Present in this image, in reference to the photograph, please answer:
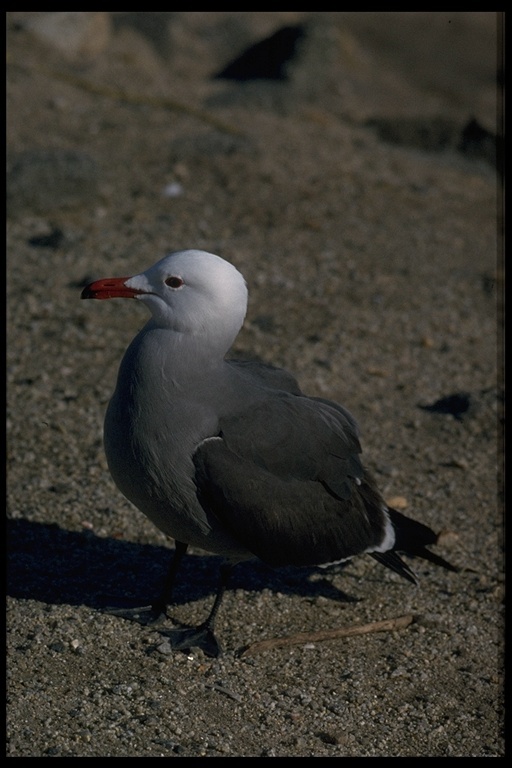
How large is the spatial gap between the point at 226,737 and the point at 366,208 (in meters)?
6.62

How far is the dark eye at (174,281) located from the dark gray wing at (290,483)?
580 mm

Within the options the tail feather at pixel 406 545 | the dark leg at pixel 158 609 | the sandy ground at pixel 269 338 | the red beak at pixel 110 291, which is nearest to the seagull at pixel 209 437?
the red beak at pixel 110 291

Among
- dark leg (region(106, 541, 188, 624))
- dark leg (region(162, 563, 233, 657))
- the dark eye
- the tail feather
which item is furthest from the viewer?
the tail feather

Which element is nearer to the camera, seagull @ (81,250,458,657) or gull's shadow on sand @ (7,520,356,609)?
seagull @ (81,250,458,657)

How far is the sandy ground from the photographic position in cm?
431

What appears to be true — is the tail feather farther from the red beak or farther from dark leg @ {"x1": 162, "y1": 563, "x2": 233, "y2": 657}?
the red beak

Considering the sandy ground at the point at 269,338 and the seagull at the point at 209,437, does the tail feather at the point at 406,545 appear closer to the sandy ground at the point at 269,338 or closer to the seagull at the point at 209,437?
the sandy ground at the point at 269,338

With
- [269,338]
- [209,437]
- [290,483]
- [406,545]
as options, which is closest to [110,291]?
[209,437]

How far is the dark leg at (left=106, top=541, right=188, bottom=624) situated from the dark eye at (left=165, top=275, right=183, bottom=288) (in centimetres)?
118

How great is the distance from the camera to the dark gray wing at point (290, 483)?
4.31 metres

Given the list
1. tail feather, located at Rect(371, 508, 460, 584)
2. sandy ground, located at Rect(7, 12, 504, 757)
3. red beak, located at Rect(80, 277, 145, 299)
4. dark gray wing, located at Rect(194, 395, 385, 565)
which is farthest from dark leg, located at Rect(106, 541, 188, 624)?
red beak, located at Rect(80, 277, 145, 299)

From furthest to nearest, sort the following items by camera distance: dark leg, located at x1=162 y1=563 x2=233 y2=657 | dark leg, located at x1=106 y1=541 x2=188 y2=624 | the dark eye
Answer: dark leg, located at x1=106 y1=541 x2=188 y2=624
dark leg, located at x1=162 y1=563 x2=233 y2=657
the dark eye

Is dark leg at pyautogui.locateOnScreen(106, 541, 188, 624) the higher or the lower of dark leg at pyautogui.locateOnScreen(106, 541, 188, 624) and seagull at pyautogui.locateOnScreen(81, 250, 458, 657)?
the lower

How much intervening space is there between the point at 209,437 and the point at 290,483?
43cm
